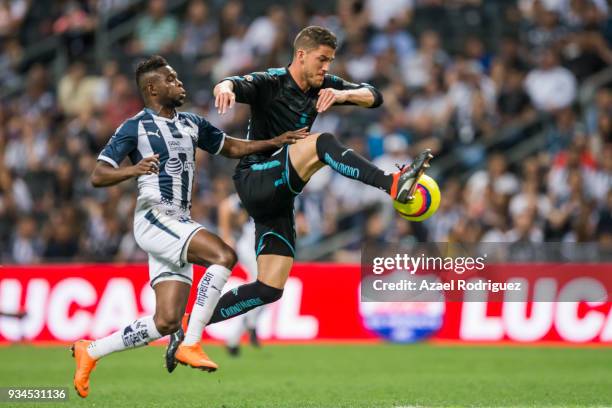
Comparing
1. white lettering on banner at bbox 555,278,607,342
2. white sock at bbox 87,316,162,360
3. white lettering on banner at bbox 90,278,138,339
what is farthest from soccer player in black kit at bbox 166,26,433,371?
white lettering on banner at bbox 90,278,138,339

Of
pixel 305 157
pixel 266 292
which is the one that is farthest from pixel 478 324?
pixel 305 157

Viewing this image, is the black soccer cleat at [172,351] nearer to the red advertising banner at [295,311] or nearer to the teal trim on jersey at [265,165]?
the teal trim on jersey at [265,165]

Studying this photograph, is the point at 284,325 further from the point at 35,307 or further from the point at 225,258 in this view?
the point at 225,258

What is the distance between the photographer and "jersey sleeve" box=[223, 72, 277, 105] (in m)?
8.30

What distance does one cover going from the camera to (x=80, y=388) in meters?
8.10

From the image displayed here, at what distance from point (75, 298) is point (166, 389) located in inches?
221

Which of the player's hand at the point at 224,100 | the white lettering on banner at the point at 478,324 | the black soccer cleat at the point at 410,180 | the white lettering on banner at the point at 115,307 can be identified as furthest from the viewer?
the white lettering on banner at the point at 115,307

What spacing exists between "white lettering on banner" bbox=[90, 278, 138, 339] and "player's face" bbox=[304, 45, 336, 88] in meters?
7.23

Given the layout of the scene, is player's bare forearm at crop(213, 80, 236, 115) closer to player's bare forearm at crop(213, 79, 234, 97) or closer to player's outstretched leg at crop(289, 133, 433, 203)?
player's bare forearm at crop(213, 79, 234, 97)

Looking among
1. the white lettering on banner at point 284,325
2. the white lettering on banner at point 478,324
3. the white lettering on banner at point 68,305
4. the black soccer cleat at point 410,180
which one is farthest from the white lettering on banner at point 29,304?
the black soccer cleat at point 410,180

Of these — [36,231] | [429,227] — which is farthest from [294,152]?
[36,231]

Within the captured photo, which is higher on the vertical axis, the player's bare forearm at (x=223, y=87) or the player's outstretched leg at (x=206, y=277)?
the player's bare forearm at (x=223, y=87)

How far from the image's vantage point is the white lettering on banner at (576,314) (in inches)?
552

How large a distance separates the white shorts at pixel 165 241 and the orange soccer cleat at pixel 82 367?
72 cm
